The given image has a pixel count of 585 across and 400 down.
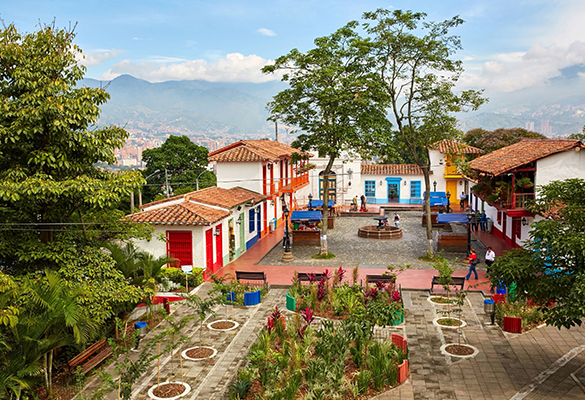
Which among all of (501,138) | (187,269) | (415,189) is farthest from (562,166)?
(501,138)

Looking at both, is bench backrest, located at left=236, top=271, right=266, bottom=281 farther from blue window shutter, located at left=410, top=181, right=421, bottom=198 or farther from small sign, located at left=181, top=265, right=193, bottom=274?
blue window shutter, located at left=410, top=181, right=421, bottom=198

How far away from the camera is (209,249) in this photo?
65.6 feet

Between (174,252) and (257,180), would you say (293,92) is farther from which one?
(174,252)

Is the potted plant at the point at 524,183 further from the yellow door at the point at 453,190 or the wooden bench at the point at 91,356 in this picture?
the yellow door at the point at 453,190

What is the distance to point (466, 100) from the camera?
909 inches

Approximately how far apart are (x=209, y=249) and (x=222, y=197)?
4.28 m

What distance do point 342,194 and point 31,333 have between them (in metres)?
37.1

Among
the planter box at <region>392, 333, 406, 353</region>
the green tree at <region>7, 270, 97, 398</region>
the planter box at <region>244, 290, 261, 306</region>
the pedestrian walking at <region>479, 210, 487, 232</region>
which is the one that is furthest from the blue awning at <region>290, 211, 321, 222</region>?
the green tree at <region>7, 270, 97, 398</region>

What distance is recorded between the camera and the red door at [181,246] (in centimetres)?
1966

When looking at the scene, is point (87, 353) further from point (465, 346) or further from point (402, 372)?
point (465, 346)

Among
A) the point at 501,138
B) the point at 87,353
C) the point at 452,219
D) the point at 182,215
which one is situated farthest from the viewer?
the point at 501,138

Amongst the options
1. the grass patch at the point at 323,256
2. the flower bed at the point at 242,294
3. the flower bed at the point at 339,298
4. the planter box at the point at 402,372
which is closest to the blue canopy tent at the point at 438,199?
the grass patch at the point at 323,256

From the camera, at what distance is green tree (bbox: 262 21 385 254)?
2225 centimetres

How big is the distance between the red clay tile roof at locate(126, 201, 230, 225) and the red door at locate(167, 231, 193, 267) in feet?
2.34
